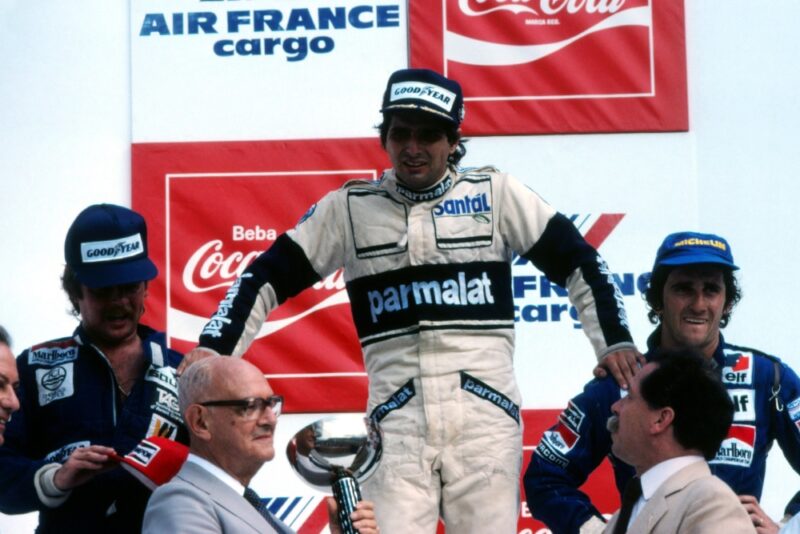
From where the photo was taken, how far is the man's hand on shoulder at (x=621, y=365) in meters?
3.63

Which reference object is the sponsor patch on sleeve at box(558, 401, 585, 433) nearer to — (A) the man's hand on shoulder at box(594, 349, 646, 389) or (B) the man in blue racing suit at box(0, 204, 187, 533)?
(A) the man's hand on shoulder at box(594, 349, 646, 389)

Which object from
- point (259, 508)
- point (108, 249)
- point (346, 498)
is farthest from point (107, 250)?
point (346, 498)

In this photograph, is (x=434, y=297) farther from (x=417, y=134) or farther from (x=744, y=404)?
(x=744, y=404)

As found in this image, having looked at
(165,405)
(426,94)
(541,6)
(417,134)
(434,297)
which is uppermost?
(541,6)

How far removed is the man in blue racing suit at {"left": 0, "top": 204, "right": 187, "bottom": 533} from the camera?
351cm

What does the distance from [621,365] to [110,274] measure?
1268 mm

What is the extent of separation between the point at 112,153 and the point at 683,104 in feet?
7.04

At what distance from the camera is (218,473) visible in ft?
10.0

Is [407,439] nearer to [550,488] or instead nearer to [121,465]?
[550,488]

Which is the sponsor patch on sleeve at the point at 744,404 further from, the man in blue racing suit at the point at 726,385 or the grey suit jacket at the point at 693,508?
the grey suit jacket at the point at 693,508

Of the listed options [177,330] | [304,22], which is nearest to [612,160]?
[304,22]

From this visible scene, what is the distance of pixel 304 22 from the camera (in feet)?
18.5

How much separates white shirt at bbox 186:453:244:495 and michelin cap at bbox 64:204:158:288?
0.73 meters

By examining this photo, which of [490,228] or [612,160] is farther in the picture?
[612,160]
